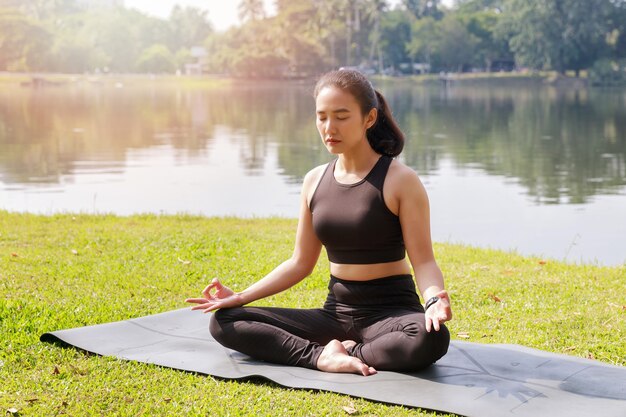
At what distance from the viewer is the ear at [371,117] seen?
15.4 ft

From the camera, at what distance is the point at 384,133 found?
4.79 meters

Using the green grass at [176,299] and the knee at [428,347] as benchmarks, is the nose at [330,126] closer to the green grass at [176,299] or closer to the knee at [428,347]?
the knee at [428,347]

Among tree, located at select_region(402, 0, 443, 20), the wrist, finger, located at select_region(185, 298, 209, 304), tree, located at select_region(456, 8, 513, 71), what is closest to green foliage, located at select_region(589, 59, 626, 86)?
tree, located at select_region(456, 8, 513, 71)

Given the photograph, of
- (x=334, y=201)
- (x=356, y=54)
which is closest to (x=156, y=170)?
(x=334, y=201)

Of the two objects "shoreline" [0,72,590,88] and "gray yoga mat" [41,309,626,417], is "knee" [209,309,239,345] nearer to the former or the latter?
"gray yoga mat" [41,309,626,417]

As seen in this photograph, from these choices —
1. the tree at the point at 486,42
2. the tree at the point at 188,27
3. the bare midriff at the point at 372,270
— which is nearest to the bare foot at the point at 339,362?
the bare midriff at the point at 372,270

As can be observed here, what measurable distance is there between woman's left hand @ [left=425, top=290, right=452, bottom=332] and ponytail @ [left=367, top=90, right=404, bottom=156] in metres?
0.91

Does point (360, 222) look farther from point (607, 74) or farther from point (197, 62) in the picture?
point (197, 62)

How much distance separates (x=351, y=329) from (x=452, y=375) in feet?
2.01

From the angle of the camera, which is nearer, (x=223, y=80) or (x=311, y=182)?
(x=311, y=182)

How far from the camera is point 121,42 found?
355ft

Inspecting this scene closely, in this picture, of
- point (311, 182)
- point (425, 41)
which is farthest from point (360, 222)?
point (425, 41)

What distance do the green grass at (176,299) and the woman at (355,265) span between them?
0.36m

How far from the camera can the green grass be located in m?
4.32
